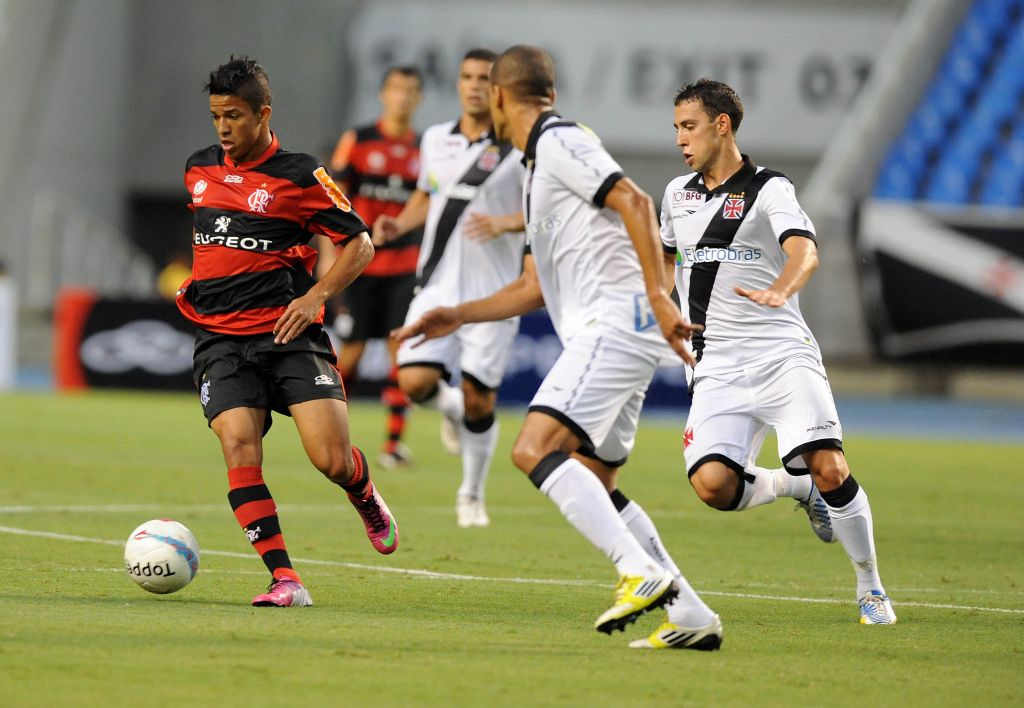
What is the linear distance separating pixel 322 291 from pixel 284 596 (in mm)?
1207

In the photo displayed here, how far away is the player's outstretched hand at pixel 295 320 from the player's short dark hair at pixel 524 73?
1145 millimetres

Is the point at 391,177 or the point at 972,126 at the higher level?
the point at 391,177

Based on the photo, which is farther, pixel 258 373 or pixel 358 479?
pixel 358 479

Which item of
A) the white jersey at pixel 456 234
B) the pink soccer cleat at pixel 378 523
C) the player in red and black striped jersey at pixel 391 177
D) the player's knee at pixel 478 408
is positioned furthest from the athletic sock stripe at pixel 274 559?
the player in red and black striped jersey at pixel 391 177

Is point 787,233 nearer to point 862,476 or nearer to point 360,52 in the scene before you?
point 862,476

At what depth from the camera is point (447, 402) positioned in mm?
11148

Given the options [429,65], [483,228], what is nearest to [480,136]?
[483,228]

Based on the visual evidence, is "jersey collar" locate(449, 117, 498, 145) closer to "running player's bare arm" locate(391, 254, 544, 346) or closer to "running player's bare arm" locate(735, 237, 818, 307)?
"running player's bare arm" locate(391, 254, 544, 346)

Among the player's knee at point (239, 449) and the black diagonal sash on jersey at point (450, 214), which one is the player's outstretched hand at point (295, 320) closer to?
the player's knee at point (239, 449)

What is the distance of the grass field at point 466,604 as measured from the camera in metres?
4.70

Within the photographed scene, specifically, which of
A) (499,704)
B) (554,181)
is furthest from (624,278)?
(499,704)

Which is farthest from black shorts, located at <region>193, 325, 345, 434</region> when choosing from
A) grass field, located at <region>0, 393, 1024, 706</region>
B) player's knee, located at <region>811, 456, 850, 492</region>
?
player's knee, located at <region>811, 456, 850, 492</region>

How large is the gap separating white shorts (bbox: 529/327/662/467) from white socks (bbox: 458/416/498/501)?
3412 mm

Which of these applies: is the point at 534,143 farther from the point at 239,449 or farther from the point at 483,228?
the point at 483,228
